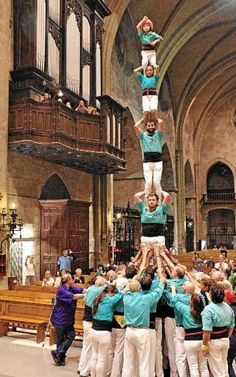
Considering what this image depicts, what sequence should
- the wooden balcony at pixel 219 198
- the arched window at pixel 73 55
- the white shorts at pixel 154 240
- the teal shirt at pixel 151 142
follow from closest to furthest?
the white shorts at pixel 154 240 < the teal shirt at pixel 151 142 < the arched window at pixel 73 55 < the wooden balcony at pixel 219 198

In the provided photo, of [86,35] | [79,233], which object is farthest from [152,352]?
[86,35]

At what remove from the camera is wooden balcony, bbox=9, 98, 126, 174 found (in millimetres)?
13484

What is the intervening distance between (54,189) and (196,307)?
11938mm

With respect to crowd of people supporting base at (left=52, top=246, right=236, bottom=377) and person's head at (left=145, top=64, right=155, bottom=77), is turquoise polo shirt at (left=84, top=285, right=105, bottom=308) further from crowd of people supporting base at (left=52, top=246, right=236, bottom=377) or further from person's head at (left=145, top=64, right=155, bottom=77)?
person's head at (left=145, top=64, right=155, bottom=77)

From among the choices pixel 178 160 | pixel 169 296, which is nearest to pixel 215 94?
pixel 178 160

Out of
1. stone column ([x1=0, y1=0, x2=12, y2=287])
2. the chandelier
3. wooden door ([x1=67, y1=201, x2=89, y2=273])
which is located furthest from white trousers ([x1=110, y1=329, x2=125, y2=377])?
wooden door ([x1=67, y1=201, x2=89, y2=273])

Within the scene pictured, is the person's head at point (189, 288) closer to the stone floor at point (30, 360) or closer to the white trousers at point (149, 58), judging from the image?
the stone floor at point (30, 360)

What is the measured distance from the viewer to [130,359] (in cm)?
594

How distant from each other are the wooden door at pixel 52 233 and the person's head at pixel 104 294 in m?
9.69

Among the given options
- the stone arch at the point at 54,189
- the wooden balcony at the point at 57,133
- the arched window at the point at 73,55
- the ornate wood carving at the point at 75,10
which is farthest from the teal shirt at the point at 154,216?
the ornate wood carving at the point at 75,10

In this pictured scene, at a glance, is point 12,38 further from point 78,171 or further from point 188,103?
point 188,103

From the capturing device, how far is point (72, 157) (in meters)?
15.7

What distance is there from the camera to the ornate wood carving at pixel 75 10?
54.4 ft

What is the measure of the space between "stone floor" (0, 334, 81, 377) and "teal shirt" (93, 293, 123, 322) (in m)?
1.36
